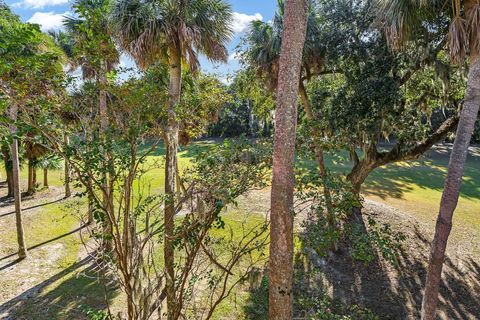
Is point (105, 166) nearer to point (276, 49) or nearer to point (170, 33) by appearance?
point (170, 33)

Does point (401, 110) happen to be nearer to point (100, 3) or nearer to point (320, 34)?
point (320, 34)

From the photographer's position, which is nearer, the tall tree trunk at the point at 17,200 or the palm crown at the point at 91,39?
the palm crown at the point at 91,39

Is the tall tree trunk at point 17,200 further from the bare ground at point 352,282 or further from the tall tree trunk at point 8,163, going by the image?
the tall tree trunk at point 8,163

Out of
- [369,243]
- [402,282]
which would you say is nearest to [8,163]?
[369,243]

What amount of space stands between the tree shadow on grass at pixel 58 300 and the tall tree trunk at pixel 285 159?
4.69 metres

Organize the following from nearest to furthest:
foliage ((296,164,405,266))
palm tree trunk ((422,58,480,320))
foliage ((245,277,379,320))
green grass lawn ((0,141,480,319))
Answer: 1. foliage ((245,277,379,320))
2. foliage ((296,164,405,266))
3. palm tree trunk ((422,58,480,320))
4. green grass lawn ((0,141,480,319))

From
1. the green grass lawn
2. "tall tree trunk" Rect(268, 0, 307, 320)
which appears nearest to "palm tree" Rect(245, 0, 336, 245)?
the green grass lawn

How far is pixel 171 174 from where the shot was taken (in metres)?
6.75

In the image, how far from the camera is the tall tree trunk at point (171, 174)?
4.86m

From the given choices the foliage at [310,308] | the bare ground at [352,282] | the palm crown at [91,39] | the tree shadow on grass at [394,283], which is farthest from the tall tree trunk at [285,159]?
the tree shadow on grass at [394,283]

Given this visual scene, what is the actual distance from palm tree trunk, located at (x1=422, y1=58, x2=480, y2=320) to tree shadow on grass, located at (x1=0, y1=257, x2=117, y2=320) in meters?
6.61

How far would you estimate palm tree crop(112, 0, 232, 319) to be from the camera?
6812 millimetres

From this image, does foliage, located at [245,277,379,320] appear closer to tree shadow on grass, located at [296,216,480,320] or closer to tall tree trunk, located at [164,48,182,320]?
tree shadow on grass, located at [296,216,480,320]

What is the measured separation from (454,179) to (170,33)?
634 centimetres
